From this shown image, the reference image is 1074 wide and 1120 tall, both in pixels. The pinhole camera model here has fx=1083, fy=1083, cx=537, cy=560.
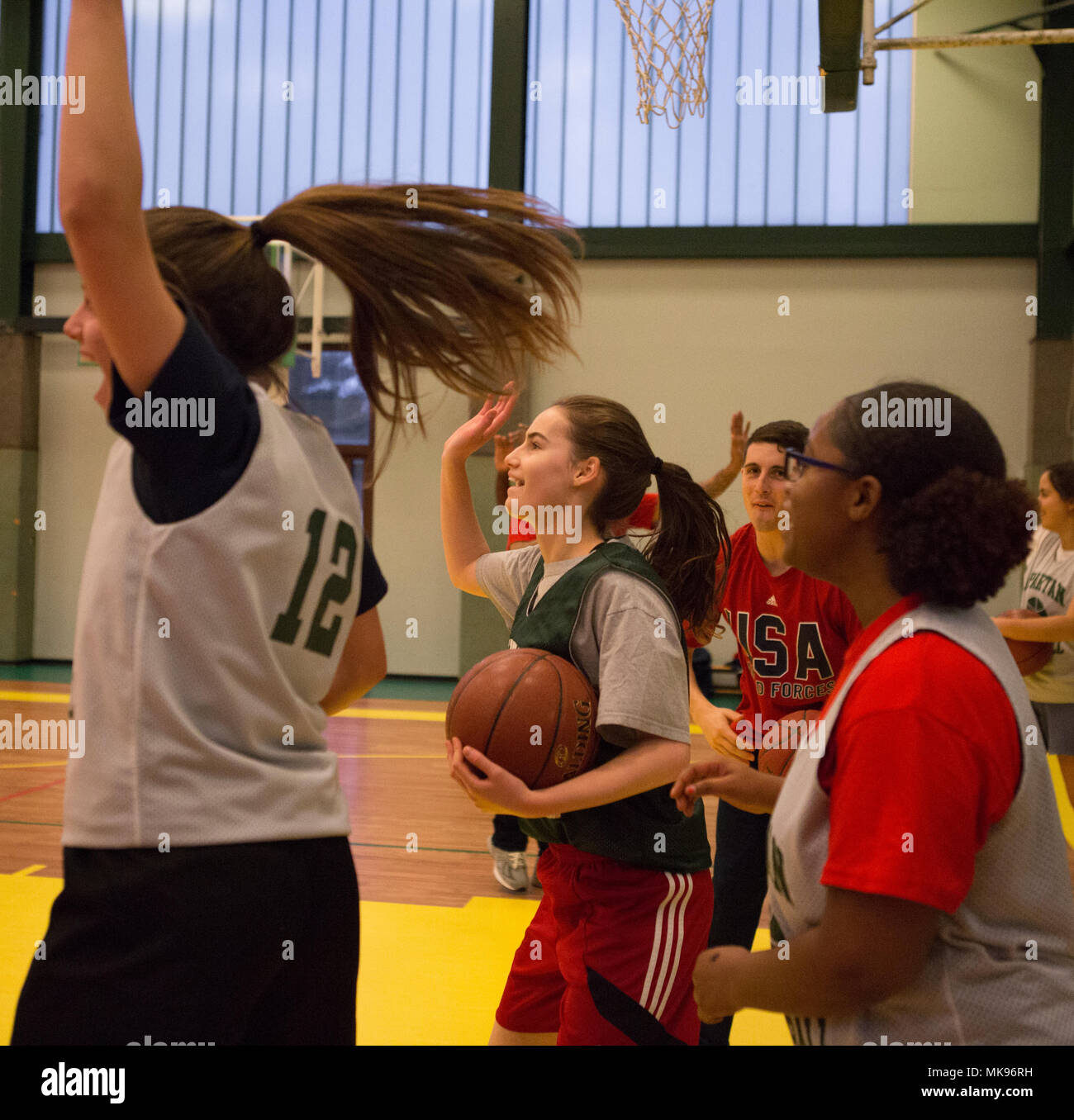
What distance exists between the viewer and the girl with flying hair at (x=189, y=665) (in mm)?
1196

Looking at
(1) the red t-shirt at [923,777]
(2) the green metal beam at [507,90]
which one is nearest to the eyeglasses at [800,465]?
(1) the red t-shirt at [923,777]

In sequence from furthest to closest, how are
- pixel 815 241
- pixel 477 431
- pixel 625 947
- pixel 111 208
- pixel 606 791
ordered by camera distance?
pixel 815 241, pixel 477 431, pixel 625 947, pixel 606 791, pixel 111 208

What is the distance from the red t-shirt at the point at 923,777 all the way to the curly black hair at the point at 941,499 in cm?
11

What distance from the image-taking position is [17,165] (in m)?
11.5

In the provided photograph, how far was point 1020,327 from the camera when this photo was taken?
10.1 m

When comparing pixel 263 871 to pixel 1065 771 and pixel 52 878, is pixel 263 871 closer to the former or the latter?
pixel 52 878

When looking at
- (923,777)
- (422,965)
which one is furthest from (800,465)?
(422,965)

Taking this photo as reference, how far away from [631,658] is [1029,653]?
3.47 m

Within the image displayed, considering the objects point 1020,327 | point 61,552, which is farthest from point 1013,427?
point 61,552

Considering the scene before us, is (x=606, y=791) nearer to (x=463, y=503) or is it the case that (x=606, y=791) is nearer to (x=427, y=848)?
(x=463, y=503)

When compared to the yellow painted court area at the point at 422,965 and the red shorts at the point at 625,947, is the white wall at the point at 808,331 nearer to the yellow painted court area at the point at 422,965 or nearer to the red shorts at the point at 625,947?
the yellow painted court area at the point at 422,965

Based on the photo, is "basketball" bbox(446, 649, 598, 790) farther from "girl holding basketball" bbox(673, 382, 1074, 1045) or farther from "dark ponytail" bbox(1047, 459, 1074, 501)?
"dark ponytail" bbox(1047, 459, 1074, 501)
